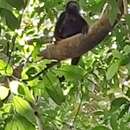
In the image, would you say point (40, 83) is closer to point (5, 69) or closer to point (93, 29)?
point (5, 69)

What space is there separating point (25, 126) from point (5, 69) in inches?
7.0

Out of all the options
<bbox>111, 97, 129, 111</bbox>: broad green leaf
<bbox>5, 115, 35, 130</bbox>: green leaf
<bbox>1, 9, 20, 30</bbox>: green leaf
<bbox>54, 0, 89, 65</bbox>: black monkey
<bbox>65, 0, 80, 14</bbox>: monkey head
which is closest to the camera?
<bbox>5, 115, 35, 130</bbox>: green leaf

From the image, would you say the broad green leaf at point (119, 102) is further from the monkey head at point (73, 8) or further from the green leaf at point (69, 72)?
the monkey head at point (73, 8)

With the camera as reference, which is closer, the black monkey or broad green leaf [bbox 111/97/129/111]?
broad green leaf [bbox 111/97/129/111]

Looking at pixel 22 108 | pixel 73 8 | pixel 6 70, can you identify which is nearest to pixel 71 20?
pixel 73 8

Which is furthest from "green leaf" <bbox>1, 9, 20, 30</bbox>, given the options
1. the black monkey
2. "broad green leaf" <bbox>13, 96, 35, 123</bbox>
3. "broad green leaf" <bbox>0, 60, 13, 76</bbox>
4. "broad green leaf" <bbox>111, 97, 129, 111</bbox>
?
the black monkey

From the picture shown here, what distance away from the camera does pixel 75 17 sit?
356 centimetres

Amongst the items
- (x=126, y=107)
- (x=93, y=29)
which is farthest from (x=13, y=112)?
(x=93, y=29)

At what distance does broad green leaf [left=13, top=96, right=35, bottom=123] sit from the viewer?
73 centimetres

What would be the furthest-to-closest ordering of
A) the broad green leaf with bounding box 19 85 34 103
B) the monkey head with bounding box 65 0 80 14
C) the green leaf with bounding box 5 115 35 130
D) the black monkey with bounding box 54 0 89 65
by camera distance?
the monkey head with bounding box 65 0 80 14 → the black monkey with bounding box 54 0 89 65 → the broad green leaf with bounding box 19 85 34 103 → the green leaf with bounding box 5 115 35 130

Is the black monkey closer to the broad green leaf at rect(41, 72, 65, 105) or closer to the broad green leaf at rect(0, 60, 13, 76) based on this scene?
the broad green leaf at rect(41, 72, 65, 105)

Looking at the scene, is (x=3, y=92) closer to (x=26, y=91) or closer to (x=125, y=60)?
(x=26, y=91)

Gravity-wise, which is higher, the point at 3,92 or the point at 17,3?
the point at 17,3

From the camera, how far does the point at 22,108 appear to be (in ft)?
2.42
